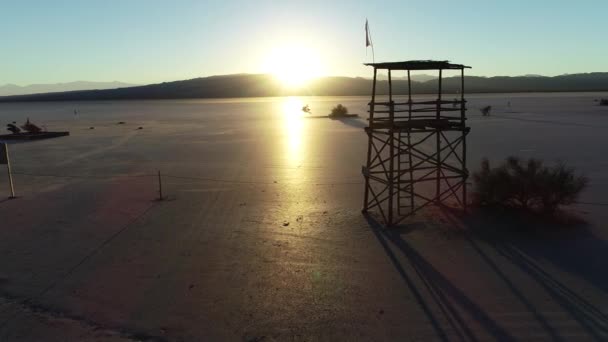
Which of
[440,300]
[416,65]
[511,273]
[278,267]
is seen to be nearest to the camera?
[440,300]

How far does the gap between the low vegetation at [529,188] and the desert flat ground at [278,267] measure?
64 cm

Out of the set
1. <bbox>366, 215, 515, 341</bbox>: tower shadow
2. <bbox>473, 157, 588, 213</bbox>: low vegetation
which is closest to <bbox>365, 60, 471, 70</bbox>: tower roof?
<bbox>473, 157, 588, 213</bbox>: low vegetation

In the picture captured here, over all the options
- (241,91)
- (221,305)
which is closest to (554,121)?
(221,305)

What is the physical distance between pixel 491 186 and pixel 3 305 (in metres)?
10.5

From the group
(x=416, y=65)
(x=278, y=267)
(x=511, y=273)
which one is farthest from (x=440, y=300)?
(x=416, y=65)

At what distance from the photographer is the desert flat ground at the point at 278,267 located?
6934 mm

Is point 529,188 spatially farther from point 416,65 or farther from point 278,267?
point 278,267

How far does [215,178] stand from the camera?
58.9 ft

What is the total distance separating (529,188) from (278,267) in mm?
6422

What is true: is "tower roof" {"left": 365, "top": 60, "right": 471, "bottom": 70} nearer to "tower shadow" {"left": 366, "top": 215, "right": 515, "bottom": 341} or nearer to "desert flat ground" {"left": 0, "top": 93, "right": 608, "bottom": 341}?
"desert flat ground" {"left": 0, "top": 93, "right": 608, "bottom": 341}

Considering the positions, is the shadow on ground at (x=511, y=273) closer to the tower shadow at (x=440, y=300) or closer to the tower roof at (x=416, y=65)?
the tower shadow at (x=440, y=300)

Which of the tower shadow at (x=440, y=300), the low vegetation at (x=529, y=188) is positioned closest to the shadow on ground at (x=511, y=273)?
the tower shadow at (x=440, y=300)

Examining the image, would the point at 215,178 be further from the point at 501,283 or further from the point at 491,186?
the point at 501,283

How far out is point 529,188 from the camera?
1165cm
